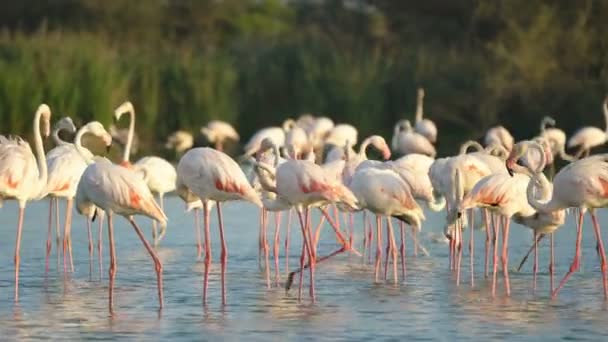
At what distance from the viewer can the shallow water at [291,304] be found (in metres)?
8.96

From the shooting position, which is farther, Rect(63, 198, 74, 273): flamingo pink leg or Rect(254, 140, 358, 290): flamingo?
Rect(63, 198, 74, 273): flamingo pink leg

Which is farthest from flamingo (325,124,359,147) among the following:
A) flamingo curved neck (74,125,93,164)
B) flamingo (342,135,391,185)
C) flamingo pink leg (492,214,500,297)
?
flamingo pink leg (492,214,500,297)

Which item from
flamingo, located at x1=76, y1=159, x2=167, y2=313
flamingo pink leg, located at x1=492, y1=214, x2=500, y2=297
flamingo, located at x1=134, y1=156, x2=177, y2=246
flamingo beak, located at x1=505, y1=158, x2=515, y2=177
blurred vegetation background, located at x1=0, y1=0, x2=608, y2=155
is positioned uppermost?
blurred vegetation background, located at x1=0, y1=0, x2=608, y2=155

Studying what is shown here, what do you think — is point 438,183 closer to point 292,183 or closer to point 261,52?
point 292,183

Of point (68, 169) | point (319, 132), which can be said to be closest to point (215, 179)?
point (68, 169)

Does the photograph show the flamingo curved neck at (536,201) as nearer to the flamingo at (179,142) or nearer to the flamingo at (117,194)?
the flamingo at (117,194)

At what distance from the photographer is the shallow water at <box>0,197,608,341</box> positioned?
8961mm

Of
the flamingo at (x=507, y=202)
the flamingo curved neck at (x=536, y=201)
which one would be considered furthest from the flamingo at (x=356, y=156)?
the flamingo curved neck at (x=536, y=201)

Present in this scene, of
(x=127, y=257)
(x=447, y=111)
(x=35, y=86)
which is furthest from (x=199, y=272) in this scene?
(x=447, y=111)

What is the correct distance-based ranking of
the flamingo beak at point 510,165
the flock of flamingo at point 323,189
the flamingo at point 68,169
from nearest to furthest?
the flock of flamingo at point 323,189 → the flamingo beak at point 510,165 → the flamingo at point 68,169

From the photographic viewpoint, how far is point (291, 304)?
10.3 meters

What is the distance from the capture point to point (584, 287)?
11.1m

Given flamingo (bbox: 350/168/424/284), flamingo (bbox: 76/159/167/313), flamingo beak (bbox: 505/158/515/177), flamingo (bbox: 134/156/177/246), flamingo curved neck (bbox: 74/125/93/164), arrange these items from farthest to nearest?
flamingo (bbox: 134/156/177/246) < flamingo curved neck (bbox: 74/125/93/164) < flamingo (bbox: 350/168/424/284) < flamingo beak (bbox: 505/158/515/177) < flamingo (bbox: 76/159/167/313)

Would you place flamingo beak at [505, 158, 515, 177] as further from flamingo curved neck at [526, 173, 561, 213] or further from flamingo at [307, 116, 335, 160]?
flamingo at [307, 116, 335, 160]
